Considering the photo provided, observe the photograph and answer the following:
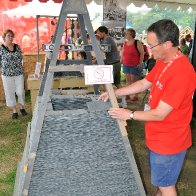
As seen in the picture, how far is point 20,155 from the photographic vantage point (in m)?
3.42

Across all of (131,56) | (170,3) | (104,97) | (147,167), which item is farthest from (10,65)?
(170,3)

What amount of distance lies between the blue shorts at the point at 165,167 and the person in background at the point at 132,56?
13.2ft

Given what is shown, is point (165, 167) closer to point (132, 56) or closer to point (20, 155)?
point (20, 155)

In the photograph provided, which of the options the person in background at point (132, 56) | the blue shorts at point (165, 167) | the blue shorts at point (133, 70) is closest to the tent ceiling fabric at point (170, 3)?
the person in background at point (132, 56)

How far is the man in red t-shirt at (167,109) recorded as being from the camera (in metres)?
1.54

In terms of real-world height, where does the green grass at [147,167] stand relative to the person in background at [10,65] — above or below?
below

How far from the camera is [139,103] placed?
5.92 m

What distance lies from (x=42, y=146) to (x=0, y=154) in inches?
83.6

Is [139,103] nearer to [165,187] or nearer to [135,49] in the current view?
[135,49]

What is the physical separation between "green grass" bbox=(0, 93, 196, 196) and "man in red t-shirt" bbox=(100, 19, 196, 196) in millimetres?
944

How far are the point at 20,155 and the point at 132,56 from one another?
3.19 metres

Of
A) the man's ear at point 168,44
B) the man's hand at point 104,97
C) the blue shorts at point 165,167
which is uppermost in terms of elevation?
the man's ear at point 168,44

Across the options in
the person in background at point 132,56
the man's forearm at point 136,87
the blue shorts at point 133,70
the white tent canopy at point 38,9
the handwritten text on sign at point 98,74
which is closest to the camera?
the handwritten text on sign at point 98,74

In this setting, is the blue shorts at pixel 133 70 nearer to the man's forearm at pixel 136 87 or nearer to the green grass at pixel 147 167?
the green grass at pixel 147 167
